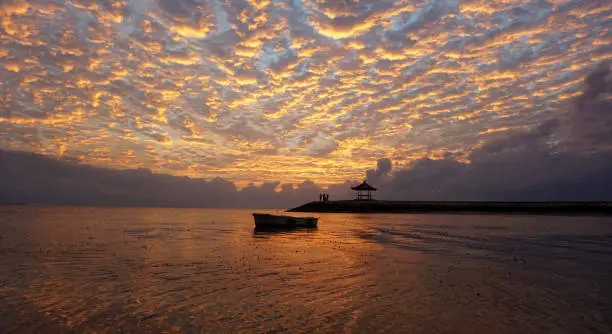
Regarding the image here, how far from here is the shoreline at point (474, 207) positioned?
325 feet

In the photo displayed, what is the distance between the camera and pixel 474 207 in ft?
372

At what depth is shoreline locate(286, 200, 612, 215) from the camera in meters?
99.1

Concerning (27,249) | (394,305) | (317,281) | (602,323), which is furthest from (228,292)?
(27,249)

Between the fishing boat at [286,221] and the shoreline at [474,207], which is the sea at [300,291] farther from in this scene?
the shoreline at [474,207]

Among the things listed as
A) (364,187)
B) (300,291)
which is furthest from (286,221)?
(364,187)

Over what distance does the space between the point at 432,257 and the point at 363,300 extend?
13771mm

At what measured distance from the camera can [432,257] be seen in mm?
26500

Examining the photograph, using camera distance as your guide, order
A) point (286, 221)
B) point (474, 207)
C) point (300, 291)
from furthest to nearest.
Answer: point (474, 207) < point (286, 221) < point (300, 291)

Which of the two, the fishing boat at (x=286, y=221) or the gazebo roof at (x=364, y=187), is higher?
the gazebo roof at (x=364, y=187)

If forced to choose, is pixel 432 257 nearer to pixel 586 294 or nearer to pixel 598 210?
pixel 586 294

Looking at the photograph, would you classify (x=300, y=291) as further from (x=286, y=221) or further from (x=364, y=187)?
(x=364, y=187)

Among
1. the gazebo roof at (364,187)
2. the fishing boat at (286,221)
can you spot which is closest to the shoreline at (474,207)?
the gazebo roof at (364,187)

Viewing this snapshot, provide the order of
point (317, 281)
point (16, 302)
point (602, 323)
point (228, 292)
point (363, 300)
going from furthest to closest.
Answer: point (317, 281) → point (228, 292) → point (363, 300) → point (16, 302) → point (602, 323)

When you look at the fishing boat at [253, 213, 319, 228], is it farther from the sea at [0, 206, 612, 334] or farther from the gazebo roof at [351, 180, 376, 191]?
the gazebo roof at [351, 180, 376, 191]
